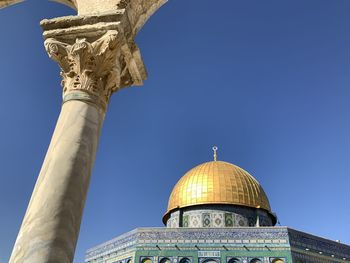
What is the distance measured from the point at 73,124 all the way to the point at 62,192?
1.82ft

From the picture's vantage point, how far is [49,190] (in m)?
2.30

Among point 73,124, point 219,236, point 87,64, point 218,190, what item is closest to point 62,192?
point 73,124

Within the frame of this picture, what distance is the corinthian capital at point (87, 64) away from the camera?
2906 mm

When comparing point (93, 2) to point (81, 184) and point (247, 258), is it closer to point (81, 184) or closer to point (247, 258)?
point (81, 184)

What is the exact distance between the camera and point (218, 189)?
1895 cm

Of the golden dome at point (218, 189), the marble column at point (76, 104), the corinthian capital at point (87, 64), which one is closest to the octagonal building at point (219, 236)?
the golden dome at point (218, 189)

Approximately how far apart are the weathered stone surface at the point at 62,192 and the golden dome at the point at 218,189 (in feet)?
54.1

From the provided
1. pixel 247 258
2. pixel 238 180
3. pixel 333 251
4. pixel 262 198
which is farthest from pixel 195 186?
pixel 333 251

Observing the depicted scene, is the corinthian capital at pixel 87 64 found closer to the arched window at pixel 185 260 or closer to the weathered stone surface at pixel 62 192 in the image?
the weathered stone surface at pixel 62 192

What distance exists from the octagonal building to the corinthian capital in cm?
1377

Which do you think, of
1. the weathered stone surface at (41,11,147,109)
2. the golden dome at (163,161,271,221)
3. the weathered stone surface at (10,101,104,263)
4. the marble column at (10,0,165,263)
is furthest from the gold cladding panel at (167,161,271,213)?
the weathered stone surface at (10,101,104,263)

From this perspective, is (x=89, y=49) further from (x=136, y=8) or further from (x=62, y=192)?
(x=62, y=192)

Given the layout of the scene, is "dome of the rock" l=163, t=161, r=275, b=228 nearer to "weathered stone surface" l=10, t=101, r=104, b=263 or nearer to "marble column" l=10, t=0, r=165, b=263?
"marble column" l=10, t=0, r=165, b=263

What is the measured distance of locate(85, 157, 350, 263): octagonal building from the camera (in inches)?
607
